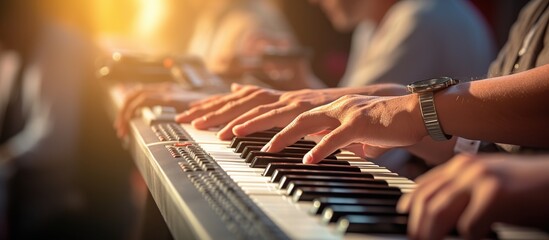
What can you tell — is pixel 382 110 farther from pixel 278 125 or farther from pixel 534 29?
pixel 534 29

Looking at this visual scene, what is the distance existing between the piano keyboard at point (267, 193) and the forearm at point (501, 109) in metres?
0.16

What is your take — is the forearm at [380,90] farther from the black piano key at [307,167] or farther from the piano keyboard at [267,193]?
the black piano key at [307,167]

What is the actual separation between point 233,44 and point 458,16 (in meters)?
2.11

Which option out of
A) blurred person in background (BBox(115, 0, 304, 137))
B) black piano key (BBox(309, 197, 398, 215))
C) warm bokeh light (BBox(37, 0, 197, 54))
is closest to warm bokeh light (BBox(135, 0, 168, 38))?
warm bokeh light (BBox(37, 0, 197, 54))

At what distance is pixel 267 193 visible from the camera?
3.81 feet

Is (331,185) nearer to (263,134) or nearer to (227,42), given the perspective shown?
(263,134)

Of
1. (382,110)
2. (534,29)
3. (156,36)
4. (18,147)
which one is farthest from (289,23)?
(382,110)

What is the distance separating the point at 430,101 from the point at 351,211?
431mm

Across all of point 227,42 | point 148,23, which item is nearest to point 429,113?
point 227,42

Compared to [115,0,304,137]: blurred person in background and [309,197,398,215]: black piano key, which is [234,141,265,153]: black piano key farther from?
[115,0,304,137]: blurred person in background

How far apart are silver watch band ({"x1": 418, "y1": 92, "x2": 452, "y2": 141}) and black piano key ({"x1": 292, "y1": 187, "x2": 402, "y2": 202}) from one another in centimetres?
26

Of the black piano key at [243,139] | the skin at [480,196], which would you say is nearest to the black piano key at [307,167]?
the black piano key at [243,139]

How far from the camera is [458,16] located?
11.3 ft

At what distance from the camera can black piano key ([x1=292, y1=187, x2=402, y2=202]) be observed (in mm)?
1111
